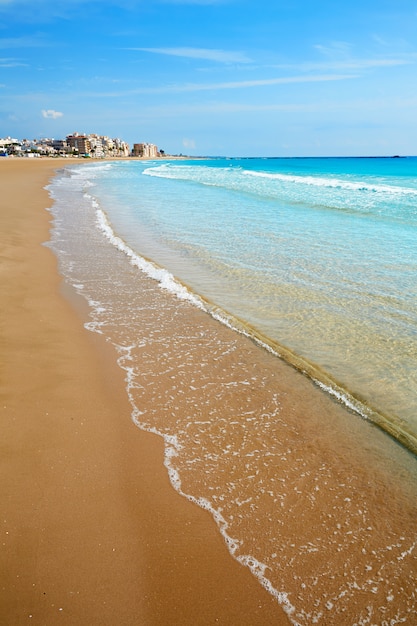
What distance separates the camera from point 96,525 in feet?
9.14

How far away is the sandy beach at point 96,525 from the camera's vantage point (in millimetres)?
2311

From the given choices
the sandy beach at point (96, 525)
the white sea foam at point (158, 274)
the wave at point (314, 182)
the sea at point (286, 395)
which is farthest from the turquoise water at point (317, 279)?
the wave at point (314, 182)

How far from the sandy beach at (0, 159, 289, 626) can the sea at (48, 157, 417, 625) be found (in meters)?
0.17

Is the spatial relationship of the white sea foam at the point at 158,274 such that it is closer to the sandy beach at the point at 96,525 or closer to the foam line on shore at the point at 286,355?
the foam line on shore at the point at 286,355

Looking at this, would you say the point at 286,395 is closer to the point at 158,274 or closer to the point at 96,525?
the point at 96,525

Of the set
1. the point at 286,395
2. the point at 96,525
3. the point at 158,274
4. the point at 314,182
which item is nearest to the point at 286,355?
the point at 286,395

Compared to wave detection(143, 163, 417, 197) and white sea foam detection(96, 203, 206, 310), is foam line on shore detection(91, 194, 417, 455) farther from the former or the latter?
wave detection(143, 163, 417, 197)

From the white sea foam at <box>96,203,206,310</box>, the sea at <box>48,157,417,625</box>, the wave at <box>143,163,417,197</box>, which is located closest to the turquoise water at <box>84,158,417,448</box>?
the sea at <box>48,157,417,625</box>

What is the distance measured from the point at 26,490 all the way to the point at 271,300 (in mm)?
5134

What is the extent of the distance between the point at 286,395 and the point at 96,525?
2309 mm

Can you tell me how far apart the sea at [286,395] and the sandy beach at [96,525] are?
0.17m

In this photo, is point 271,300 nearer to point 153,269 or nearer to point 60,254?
point 153,269

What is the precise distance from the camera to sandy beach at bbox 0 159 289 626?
2.31m

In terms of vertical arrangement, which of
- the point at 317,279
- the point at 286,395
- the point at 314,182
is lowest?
the point at 286,395
